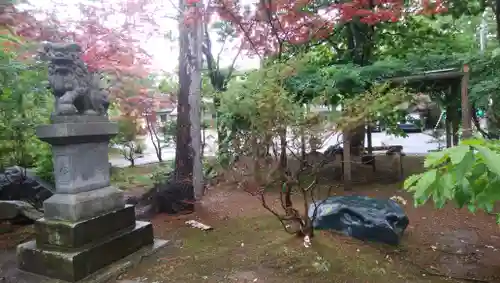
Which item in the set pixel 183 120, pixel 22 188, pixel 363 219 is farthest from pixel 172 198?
pixel 363 219

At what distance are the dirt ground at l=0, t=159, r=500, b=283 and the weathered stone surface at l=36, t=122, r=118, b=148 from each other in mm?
1588

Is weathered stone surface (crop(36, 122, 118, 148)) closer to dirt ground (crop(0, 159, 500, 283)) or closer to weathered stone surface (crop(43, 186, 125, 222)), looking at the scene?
weathered stone surface (crop(43, 186, 125, 222))

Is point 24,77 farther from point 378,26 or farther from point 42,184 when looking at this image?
point 378,26

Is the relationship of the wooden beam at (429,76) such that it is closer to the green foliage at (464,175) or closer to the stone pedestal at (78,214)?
the green foliage at (464,175)

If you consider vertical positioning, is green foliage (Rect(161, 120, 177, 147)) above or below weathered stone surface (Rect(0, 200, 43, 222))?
above

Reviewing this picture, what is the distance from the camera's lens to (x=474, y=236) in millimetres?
4613

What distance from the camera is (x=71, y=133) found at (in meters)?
3.62

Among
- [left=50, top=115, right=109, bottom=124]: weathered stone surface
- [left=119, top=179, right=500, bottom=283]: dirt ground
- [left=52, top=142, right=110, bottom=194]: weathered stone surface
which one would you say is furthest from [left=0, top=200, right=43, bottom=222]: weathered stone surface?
[left=50, top=115, right=109, bottom=124]: weathered stone surface

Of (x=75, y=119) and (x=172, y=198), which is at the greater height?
(x=75, y=119)

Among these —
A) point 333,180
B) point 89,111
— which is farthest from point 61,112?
point 333,180

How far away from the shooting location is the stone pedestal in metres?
3.51

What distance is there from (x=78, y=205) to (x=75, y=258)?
56cm

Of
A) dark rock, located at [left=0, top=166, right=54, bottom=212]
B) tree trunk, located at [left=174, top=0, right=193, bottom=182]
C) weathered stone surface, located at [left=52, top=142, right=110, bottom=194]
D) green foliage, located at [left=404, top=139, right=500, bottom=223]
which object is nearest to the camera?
green foliage, located at [left=404, top=139, right=500, bottom=223]

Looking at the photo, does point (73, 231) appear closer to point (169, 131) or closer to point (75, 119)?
point (75, 119)
